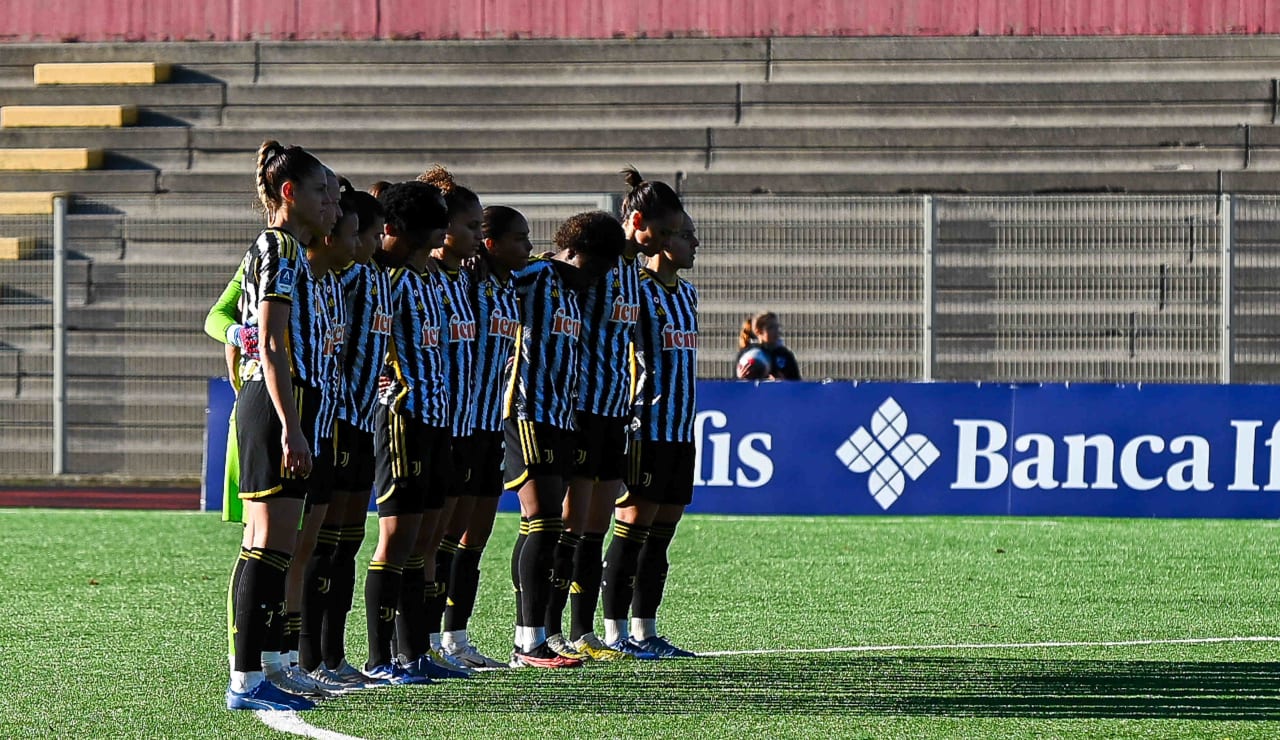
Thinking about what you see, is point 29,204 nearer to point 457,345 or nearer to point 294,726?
point 457,345

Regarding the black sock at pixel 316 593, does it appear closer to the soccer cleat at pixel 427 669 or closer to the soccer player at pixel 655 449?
the soccer cleat at pixel 427 669

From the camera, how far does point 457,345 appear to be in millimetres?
6617

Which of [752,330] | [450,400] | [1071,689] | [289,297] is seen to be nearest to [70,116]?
[752,330]

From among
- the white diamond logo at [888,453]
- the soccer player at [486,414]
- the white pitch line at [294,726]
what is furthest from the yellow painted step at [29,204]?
the white pitch line at [294,726]

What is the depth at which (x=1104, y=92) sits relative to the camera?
713 inches

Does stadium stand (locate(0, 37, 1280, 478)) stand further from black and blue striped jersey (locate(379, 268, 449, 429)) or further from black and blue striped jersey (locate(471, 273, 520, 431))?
black and blue striped jersey (locate(379, 268, 449, 429))

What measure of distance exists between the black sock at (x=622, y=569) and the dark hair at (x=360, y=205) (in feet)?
5.63

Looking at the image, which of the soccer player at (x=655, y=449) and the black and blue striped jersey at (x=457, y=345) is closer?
the black and blue striped jersey at (x=457, y=345)

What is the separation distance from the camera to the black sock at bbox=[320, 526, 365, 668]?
6.24 metres

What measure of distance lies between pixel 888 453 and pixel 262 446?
28.0ft

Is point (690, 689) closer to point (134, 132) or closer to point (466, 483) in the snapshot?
point (466, 483)

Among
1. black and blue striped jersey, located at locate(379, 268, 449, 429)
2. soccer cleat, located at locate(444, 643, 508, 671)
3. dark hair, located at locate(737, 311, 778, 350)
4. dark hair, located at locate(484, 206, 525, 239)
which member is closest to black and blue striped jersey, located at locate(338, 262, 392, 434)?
black and blue striped jersey, located at locate(379, 268, 449, 429)

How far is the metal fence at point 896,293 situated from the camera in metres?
15.1

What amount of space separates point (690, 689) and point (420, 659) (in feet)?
3.13
